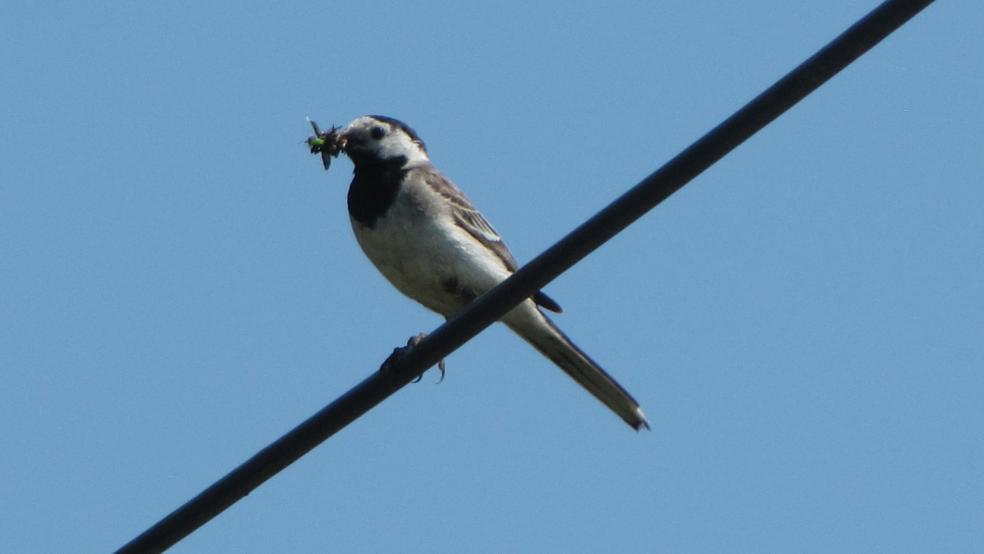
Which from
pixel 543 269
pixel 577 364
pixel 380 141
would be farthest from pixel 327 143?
pixel 543 269

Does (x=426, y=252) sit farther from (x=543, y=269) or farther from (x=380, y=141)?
(x=543, y=269)

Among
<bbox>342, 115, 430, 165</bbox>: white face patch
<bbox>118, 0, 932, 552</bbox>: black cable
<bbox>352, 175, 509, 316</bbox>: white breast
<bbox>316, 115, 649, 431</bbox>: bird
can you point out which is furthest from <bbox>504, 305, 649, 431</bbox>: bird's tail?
<bbox>118, 0, 932, 552</bbox>: black cable

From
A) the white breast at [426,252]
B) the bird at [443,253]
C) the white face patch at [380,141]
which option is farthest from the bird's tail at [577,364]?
the white face patch at [380,141]

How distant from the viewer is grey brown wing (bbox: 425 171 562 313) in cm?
941

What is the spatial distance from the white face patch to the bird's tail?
1240 mm

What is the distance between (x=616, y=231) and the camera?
530 cm

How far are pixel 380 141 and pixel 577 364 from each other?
1.89 metres

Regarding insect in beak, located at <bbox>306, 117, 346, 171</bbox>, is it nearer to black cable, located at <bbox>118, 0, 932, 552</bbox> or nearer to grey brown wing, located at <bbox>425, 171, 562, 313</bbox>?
grey brown wing, located at <bbox>425, 171, 562, 313</bbox>

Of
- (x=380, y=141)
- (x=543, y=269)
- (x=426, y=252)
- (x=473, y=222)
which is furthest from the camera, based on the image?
(x=380, y=141)

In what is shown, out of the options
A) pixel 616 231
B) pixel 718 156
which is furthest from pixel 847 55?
A: pixel 616 231

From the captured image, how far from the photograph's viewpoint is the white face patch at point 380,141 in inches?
389

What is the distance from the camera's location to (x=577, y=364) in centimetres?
915

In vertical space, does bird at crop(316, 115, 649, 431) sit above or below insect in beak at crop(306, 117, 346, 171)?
below

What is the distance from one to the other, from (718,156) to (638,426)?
3.88m
